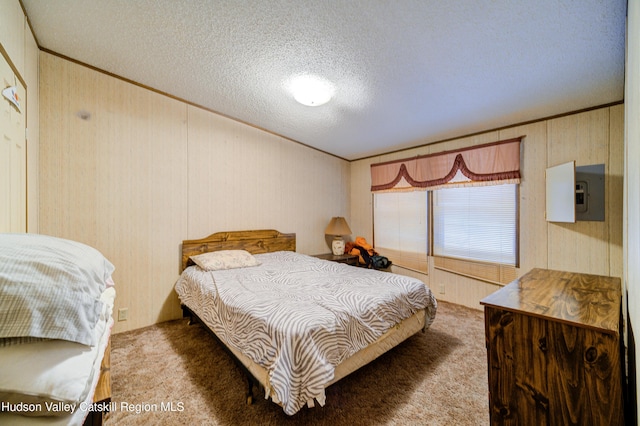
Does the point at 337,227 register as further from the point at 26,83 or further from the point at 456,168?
the point at 26,83

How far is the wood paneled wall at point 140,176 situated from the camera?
7.48 feet

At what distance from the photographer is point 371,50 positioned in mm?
1830

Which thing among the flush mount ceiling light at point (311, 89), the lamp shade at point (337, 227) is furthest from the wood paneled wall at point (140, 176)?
the flush mount ceiling light at point (311, 89)

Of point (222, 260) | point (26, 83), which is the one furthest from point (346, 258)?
point (26, 83)

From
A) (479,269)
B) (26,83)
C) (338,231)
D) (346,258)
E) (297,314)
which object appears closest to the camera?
(297,314)

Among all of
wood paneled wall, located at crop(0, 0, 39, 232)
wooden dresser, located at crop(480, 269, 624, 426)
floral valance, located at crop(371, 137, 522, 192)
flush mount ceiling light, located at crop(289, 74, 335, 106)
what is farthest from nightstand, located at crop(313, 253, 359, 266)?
wood paneled wall, located at crop(0, 0, 39, 232)

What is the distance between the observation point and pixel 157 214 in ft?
9.04

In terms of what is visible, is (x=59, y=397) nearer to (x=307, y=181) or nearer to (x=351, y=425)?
(x=351, y=425)

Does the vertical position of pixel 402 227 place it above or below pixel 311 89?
below

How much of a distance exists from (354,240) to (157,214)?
10.6 feet

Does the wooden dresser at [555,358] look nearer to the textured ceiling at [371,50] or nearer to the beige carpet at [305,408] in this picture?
the beige carpet at [305,408]

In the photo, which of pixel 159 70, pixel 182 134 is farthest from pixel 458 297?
pixel 159 70

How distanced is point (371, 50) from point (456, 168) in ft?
6.98

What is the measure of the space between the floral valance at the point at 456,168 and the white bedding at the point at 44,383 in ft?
12.0
